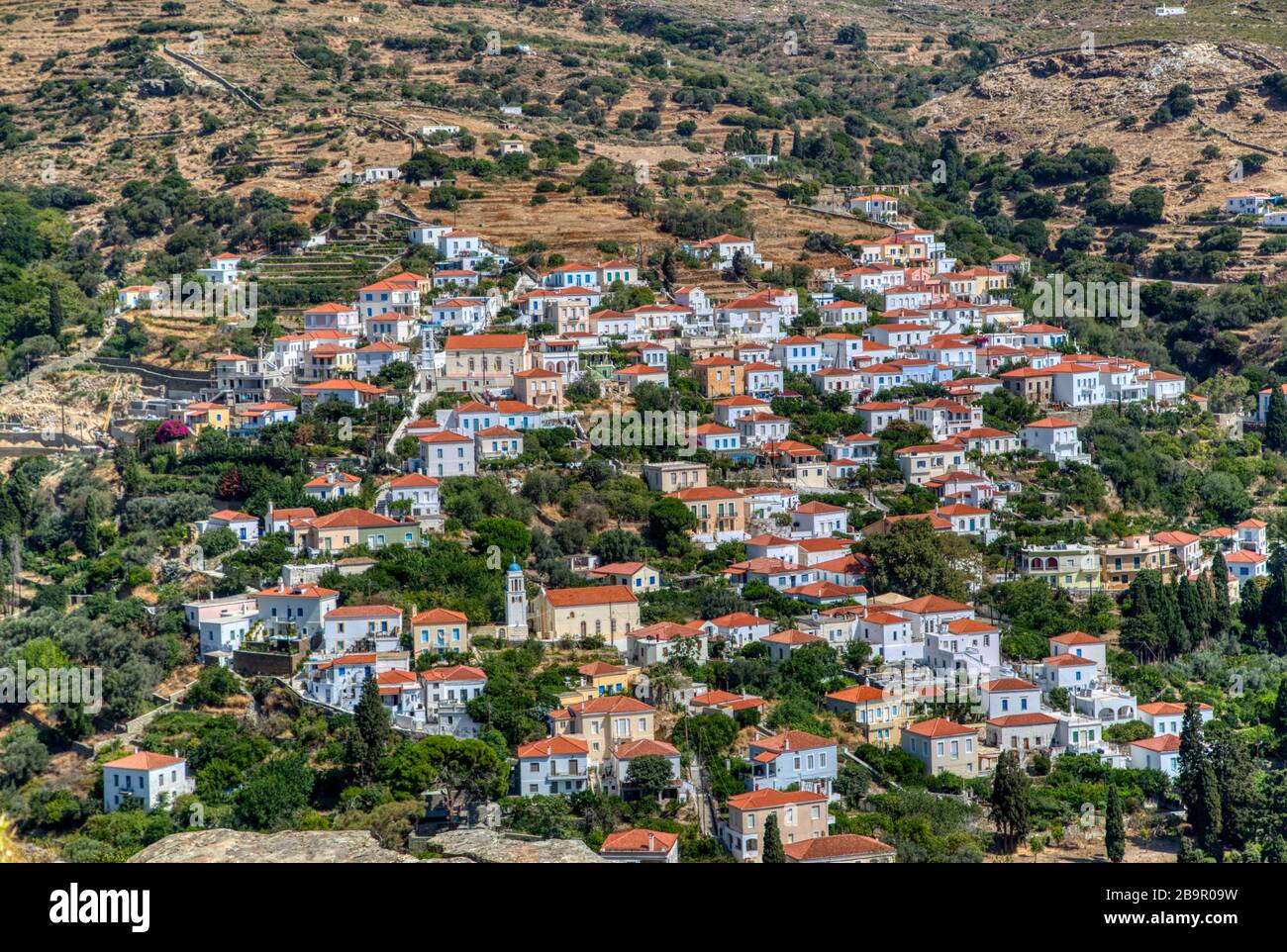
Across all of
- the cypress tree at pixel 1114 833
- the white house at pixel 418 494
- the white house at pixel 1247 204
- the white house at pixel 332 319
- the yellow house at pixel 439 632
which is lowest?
the cypress tree at pixel 1114 833

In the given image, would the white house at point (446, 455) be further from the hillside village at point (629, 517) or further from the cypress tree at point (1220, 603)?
the cypress tree at point (1220, 603)

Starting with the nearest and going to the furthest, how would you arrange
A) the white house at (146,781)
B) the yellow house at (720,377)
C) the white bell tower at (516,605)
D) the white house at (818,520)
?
1. the white house at (146,781)
2. the white bell tower at (516,605)
3. the white house at (818,520)
4. the yellow house at (720,377)

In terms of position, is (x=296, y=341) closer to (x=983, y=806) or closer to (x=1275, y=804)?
(x=983, y=806)

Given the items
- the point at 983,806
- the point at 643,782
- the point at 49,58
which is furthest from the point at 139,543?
the point at 49,58

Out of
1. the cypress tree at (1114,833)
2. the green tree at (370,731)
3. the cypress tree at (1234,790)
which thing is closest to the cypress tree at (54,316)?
the green tree at (370,731)

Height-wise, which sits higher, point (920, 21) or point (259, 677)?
point (920, 21)

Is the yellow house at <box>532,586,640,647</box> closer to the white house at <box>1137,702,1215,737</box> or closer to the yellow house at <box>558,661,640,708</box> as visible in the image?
the yellow house at <box>558,661,640,708</box>

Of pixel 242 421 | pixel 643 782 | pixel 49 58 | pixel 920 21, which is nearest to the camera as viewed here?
pixel 643 782
